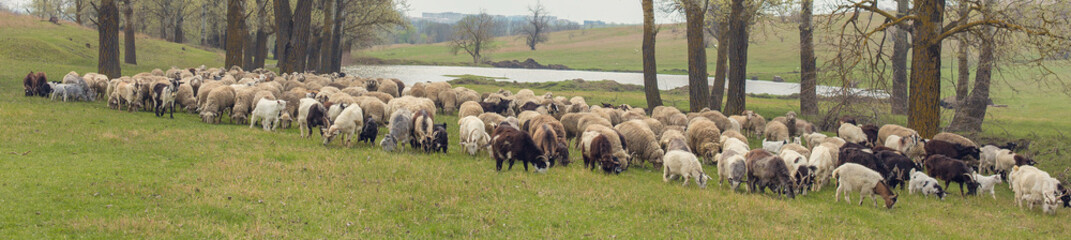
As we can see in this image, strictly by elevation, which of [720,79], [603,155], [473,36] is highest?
[473,36]

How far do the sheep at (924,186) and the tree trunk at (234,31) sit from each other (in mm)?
28879

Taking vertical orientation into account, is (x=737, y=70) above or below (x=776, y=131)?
above

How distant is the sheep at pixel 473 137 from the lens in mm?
15203

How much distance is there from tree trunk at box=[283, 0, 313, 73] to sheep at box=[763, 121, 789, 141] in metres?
20.3

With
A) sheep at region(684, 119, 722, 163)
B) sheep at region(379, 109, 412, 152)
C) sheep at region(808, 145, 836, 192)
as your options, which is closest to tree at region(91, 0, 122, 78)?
sheep at region(379, 109, 412, 152)

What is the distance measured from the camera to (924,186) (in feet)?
45.4

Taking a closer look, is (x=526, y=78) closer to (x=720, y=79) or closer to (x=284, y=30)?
(x=284, y=30)

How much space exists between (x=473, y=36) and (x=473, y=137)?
105m

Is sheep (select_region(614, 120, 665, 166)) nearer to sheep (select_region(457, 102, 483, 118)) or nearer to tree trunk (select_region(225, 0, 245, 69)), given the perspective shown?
sheep (select_region(457, 102, 483, 118))

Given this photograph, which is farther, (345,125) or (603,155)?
(345,125)

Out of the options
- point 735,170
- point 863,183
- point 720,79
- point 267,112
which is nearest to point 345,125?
point 267,112

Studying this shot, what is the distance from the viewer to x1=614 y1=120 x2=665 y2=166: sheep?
15844mm

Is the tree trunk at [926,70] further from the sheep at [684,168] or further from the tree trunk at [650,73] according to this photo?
the tree trunk at [650,73]

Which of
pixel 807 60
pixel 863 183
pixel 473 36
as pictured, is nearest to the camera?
pixel 863 183
